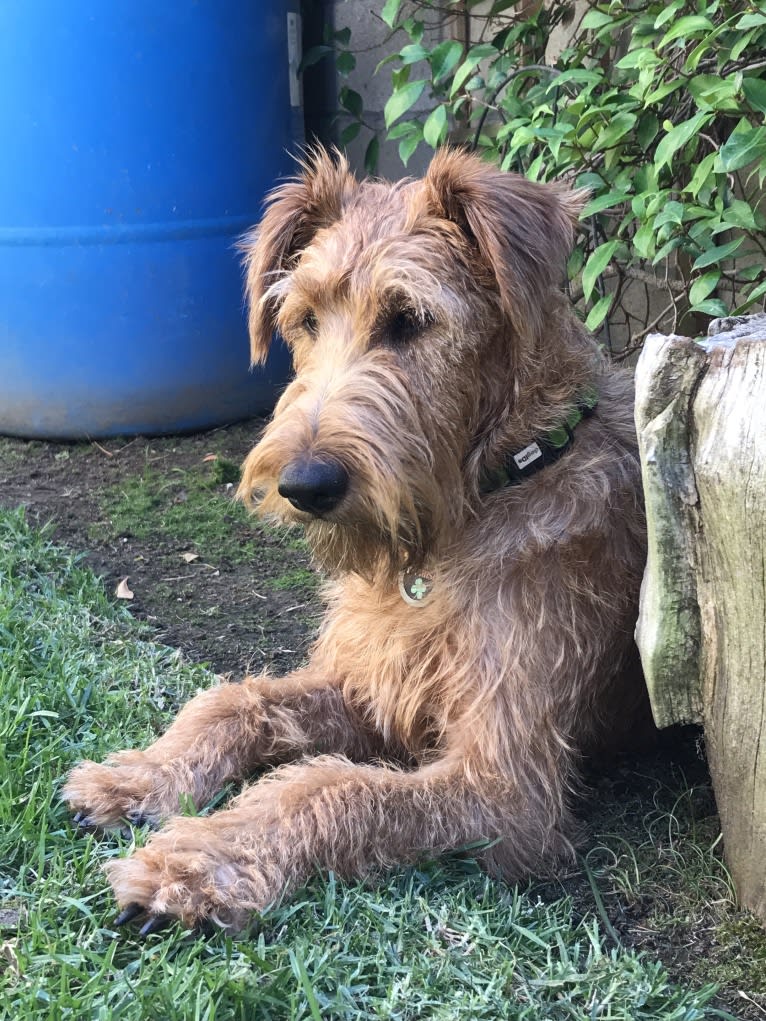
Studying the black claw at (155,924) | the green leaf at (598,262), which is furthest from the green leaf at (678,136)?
the black claw at (155,924)

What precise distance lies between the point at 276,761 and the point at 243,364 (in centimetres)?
346

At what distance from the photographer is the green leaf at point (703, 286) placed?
3.62 metres

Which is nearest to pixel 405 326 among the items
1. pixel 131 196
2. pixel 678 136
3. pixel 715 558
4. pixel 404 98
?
pixel 715 558

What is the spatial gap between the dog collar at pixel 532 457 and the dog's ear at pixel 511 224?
277 millimetres

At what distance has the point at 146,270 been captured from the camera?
571cm

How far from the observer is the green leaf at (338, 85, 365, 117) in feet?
20.2

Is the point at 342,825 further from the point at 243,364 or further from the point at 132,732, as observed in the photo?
the point at 243,364

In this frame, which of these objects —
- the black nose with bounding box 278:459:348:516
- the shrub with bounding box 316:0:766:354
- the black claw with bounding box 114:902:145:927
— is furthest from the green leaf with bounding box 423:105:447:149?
the black claw with bounding box 114:902:145:927

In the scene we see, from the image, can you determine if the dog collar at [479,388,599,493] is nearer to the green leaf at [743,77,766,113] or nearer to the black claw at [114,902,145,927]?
Result: the green leaf at [743,77,766,113]

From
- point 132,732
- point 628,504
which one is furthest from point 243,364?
point 628,504

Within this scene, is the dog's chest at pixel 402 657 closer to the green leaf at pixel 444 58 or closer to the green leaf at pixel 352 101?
the green leaf at pixel 444 58

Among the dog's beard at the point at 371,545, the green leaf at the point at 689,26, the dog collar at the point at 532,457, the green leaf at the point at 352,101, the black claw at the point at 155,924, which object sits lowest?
the black claw at the point at 155,924

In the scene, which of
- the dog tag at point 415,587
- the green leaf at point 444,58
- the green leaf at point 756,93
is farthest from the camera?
the green leaf at point 444,58

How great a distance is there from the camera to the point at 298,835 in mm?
2426
